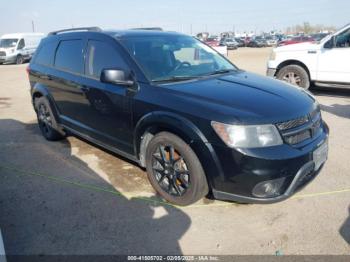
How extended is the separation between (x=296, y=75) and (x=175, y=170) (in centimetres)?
645

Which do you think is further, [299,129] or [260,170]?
[299,129]

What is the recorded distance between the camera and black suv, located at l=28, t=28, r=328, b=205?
117 inches

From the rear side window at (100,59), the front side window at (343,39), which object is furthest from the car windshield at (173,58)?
the front side window at (343,39)

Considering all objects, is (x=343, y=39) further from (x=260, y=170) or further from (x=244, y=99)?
(x=260, y=170)

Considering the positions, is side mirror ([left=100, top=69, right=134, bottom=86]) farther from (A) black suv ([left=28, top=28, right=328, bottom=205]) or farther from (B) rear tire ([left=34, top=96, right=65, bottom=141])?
(B) rear tire ([left=34, top=96, right=65, bottom=141])

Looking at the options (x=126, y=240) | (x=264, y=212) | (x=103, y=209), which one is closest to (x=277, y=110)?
(x=264, y=212)

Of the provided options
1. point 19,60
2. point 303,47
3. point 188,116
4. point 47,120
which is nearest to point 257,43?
point 19,60

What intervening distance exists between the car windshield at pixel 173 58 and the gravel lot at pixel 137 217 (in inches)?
54.6

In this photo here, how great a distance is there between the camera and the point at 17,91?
12188 mm

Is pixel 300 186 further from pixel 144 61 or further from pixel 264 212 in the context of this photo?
pixel 144 61

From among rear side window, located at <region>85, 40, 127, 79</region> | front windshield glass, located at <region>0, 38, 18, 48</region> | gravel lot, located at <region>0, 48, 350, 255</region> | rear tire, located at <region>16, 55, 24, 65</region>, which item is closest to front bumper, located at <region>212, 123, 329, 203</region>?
gravel lot, located at <region>0, 48, 350, 255</region>

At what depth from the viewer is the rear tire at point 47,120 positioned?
219 inches

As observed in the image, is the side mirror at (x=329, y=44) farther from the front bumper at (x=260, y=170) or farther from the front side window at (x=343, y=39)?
the front bumper at (x=260, y=170)

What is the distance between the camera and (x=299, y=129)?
314 cm
